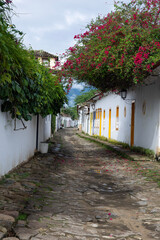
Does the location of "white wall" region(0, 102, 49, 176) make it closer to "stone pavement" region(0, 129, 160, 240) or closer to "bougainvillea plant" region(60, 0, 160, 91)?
"stone pavement" region(0, 129, 160, 240)

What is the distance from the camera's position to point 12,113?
5.64 m

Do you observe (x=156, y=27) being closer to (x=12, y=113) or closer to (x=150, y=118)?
(x=150, y=118)

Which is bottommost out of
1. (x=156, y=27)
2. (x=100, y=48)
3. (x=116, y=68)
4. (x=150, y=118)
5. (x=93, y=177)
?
(x=93, y=177)

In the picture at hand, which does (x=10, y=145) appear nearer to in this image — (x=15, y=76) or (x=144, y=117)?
(x=15, y=76)

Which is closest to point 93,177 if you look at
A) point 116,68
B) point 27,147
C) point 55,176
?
point 55,176

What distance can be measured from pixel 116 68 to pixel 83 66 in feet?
3.89

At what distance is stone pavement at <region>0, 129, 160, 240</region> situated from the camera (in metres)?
3.11

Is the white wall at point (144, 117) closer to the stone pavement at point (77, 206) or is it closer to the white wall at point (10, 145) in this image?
the stone pavement at point (77, 206)

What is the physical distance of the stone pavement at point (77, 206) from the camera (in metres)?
3.11

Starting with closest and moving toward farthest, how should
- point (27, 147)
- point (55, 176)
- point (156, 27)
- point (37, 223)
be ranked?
point (37, 223) < point (55, 176) < point (27, 147) < point (156, 27)

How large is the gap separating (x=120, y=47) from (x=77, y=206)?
18.6ft

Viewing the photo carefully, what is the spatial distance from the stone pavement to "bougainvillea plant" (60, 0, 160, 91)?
3.35 m

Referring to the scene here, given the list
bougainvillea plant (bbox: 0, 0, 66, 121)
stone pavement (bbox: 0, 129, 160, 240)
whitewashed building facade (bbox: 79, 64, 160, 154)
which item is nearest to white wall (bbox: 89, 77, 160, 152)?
whitewashed building facade (bbox: 79, 64, 160, 154)

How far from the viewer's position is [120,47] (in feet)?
27.7
